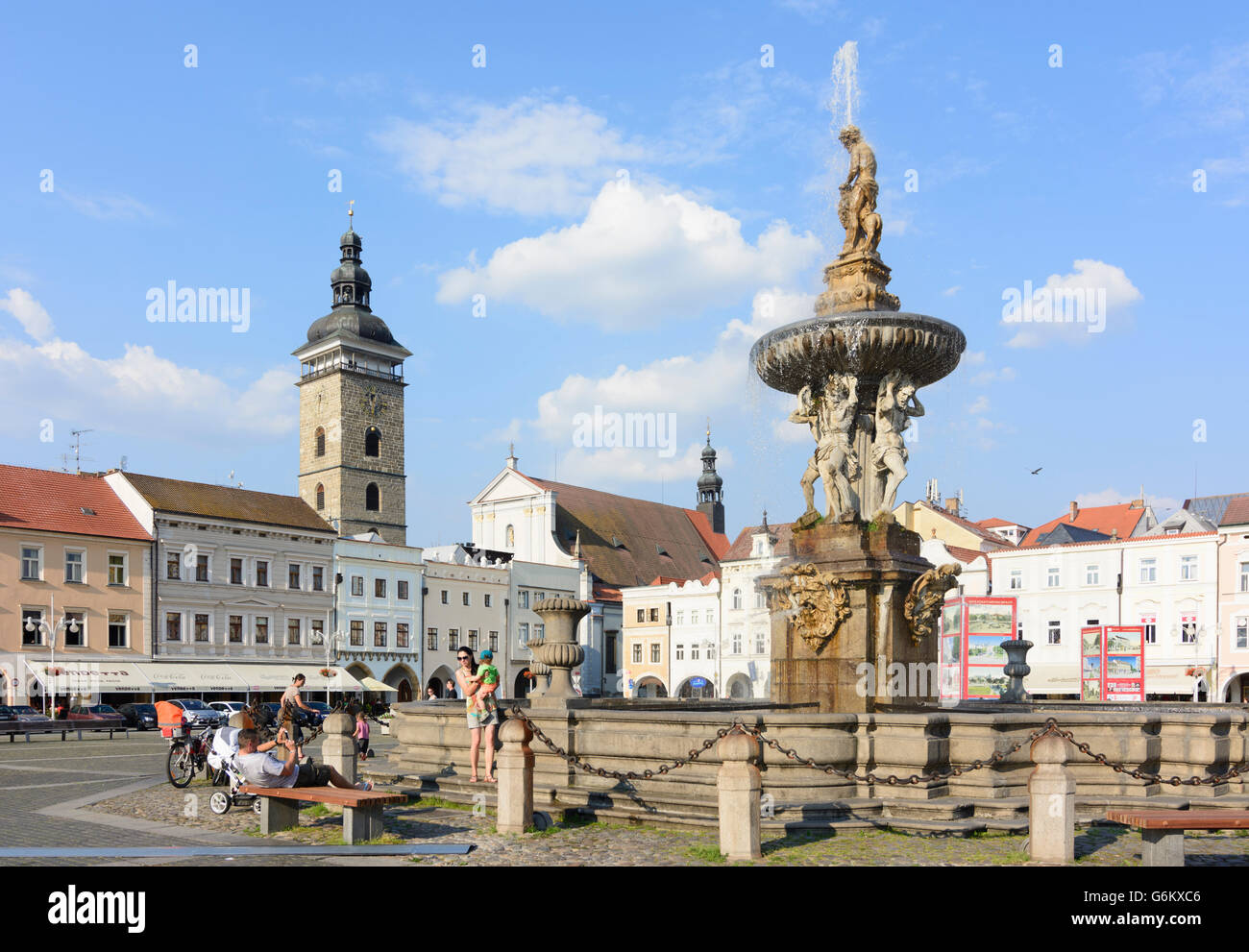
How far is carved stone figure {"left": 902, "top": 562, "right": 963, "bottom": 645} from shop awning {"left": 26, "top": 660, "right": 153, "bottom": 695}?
37.9m

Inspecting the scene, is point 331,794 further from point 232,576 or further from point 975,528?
point 975,528

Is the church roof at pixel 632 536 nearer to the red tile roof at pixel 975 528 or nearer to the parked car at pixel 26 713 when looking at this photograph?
the red tile roof at pixel 975 528

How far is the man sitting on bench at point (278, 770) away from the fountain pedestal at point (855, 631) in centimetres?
519

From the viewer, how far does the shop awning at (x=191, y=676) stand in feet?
150

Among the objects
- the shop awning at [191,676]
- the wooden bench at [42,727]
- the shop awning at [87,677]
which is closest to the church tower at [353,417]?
the shop awning at [191,676]

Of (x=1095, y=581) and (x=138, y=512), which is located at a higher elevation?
(x=138, y=512)

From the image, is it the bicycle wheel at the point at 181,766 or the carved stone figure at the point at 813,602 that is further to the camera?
the bicycle wheel at the point at 181,766

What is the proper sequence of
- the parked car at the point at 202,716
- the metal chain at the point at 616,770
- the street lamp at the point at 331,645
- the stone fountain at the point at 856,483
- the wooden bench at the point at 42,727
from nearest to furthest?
the metal chain at the point at 616,770
the stone fountain at the point at 856,483
the parked car at the point at 202,716
the wooden bench at the point at 42,727
the street lamp at the point at 331,645

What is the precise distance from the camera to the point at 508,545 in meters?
73.9

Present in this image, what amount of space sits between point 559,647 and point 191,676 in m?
38.9

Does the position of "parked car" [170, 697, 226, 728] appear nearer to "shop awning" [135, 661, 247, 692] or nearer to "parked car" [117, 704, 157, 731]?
"parked car" [117, 704, 157, 731]
